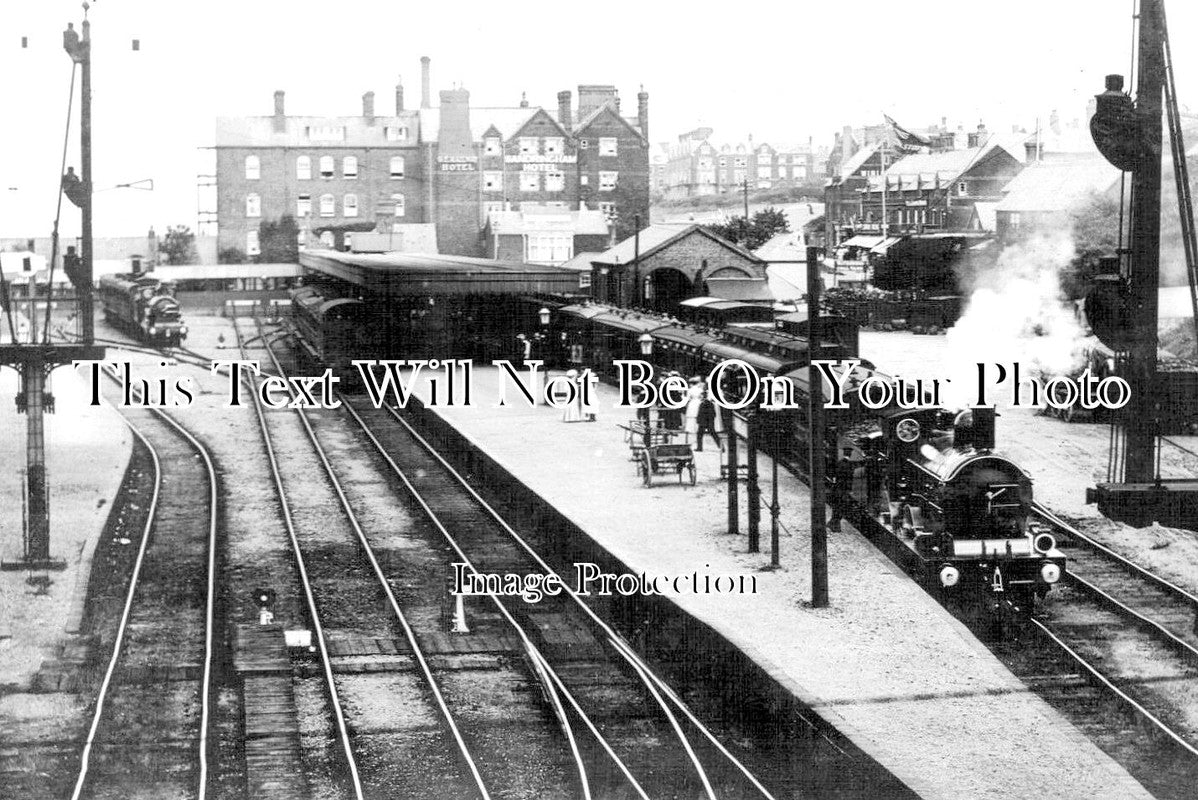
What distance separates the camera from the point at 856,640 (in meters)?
13.0

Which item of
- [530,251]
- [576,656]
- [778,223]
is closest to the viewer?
[576,656]

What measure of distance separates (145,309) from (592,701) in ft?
115

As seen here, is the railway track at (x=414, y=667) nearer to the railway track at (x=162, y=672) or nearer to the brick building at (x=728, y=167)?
the railway track at (x=162, y=672)

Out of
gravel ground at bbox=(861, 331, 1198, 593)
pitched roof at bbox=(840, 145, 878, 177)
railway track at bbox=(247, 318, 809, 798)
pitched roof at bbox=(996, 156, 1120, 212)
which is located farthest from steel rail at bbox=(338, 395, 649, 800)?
pitched roof at bbox=(840, 145, 878, 177)

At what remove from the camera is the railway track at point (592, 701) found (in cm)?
997

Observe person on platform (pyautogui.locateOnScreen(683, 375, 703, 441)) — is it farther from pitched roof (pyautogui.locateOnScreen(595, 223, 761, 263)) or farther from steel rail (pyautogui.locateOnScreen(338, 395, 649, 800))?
pitched roof (pyautogui.locateOnScreen(595, 223, 761, 263))

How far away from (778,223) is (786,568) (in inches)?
1689

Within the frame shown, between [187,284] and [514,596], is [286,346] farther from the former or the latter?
[514,596]

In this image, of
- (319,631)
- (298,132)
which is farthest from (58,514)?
(298,132)

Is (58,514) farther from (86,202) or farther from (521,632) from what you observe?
(521,632)

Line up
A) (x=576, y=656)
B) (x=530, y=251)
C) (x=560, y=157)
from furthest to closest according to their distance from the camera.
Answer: (x=530, y=251) → (x=560, y=157) → (x=576, y=656)

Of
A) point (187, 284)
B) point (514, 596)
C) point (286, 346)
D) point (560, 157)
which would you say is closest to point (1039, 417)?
point (514, 596)

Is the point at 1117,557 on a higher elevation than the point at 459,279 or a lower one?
lower

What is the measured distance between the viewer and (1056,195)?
28.0 m
